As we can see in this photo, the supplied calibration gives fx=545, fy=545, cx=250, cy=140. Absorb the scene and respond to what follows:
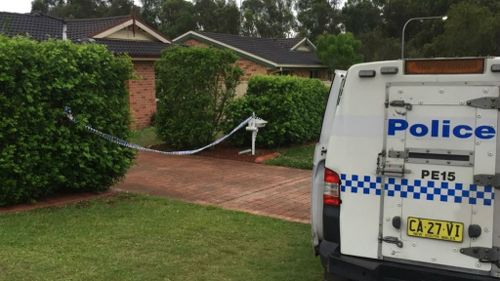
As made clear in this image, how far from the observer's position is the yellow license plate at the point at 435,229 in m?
3.81

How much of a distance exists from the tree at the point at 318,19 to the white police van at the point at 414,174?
64096 mm

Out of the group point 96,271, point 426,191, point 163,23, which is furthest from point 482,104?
point 163,23

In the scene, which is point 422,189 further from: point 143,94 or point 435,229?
point 143,94

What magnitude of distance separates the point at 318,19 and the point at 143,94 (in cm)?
5323

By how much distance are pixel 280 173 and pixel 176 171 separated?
2.07 meters

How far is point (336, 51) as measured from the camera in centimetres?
3412

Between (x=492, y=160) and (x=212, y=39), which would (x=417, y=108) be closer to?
(x=492, y=160)

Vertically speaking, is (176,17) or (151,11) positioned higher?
(151,11)

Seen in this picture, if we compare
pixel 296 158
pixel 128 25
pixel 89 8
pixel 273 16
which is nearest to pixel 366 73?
pixel 296 158

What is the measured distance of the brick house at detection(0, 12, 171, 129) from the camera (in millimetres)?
17828

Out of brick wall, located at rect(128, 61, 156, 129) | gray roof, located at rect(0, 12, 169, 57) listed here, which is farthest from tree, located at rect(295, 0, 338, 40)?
brick wall, located at rect(128, 61, 156, 129)

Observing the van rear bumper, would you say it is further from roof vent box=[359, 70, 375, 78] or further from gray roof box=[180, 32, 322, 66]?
gray roof box=[180, 32, 322, 66]

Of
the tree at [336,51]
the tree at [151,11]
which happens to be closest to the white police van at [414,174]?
the tree at [336,51]

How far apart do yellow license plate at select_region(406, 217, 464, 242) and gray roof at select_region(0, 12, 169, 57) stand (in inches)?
575
